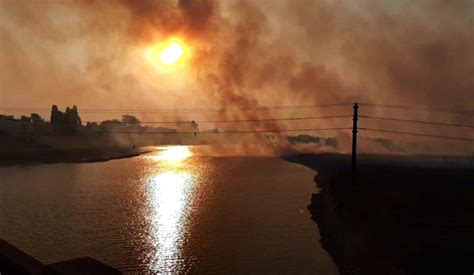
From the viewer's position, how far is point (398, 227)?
1323 inches

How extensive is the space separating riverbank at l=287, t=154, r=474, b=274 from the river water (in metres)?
2.27

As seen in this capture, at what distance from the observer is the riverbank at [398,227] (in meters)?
25.8

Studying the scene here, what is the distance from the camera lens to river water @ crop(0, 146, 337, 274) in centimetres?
3094

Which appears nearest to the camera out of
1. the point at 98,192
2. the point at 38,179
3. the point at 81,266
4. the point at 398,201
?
the point at 81,266

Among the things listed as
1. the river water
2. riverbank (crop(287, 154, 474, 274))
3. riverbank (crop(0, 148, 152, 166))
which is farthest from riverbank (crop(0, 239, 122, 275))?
riverbank (crop(0, 148, 152, 166))

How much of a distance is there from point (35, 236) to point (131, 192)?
2925cm

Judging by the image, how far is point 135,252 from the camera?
3253 cm

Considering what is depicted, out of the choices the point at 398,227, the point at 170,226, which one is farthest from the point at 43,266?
the point at 398,227

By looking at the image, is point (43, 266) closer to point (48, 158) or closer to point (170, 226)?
point (170, 226)

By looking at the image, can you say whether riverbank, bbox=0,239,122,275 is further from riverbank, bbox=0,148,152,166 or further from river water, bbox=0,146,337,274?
riverbank, bbox=0,148,152,166

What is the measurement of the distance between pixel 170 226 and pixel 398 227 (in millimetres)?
23426

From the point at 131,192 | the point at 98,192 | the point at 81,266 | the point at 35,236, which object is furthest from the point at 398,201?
the point at 98,192

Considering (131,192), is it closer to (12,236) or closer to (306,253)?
(12,236)

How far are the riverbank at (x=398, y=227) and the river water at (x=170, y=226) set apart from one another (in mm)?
2266
